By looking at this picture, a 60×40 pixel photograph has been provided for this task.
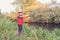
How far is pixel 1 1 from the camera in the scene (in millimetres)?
11828

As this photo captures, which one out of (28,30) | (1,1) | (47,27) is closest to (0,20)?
(28,30)

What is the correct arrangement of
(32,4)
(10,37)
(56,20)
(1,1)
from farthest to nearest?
(1,1), (32,4), (56,20), (10,37)

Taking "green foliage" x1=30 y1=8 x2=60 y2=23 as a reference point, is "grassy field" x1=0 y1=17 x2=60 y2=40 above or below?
below

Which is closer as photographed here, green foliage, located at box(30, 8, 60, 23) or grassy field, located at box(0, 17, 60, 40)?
grassy field, located at box(0, 17, 60, 40)

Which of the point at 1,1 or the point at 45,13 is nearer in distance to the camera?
the point at 45,13

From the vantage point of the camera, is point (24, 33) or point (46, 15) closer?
point (24, 33)

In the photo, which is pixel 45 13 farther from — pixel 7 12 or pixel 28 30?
pixel 7 12

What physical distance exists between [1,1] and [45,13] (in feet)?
8.99

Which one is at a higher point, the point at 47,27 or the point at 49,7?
the point at 49,7

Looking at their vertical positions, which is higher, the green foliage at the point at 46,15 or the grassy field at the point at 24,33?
the green foliage at the point at 46,15

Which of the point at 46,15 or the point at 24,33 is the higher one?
Result: the point at 46,15

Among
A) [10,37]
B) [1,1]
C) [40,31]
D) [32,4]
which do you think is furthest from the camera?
[1,1]

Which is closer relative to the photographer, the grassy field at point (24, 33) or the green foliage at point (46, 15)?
the grassy field at point (24, 33)

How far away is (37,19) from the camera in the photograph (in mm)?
9922
